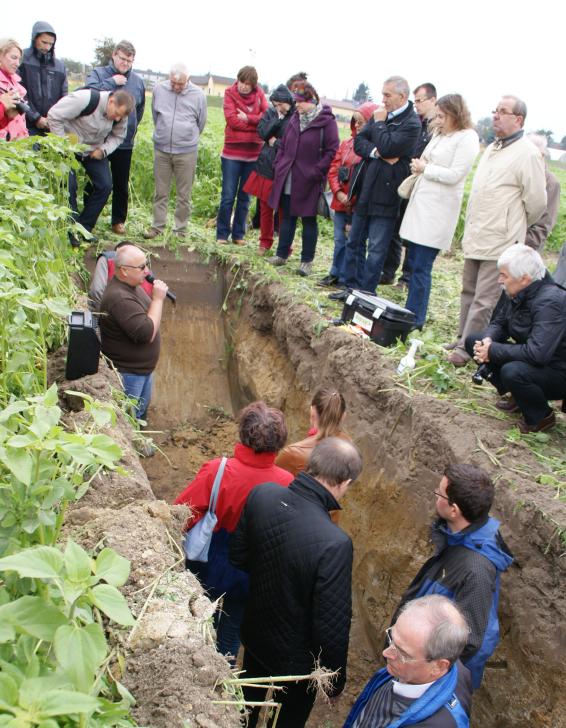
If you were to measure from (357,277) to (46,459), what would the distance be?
6.07 meters

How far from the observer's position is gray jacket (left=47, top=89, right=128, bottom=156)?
6812 mm

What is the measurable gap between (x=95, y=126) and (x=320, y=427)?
4806mm

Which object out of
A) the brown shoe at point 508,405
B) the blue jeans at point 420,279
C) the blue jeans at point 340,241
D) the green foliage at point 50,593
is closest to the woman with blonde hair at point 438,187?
the blue jeans at point 420,279

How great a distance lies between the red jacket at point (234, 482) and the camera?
3441 millimetres

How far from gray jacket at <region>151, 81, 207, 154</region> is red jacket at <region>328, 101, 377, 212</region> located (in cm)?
194

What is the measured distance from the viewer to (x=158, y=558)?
100.0 inches

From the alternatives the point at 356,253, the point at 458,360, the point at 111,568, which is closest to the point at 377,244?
the point at 356,253

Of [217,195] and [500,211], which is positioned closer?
→ [500,211]

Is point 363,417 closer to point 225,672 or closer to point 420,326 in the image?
point 420,326

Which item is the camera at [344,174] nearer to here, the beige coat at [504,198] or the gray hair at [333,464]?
the beige coat at [504,198]

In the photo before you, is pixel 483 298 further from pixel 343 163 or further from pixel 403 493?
pixel 343 163

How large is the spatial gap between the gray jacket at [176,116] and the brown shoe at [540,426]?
556 centimetres

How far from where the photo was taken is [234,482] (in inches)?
136

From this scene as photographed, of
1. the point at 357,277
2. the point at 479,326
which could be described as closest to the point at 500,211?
the point at 479,326
